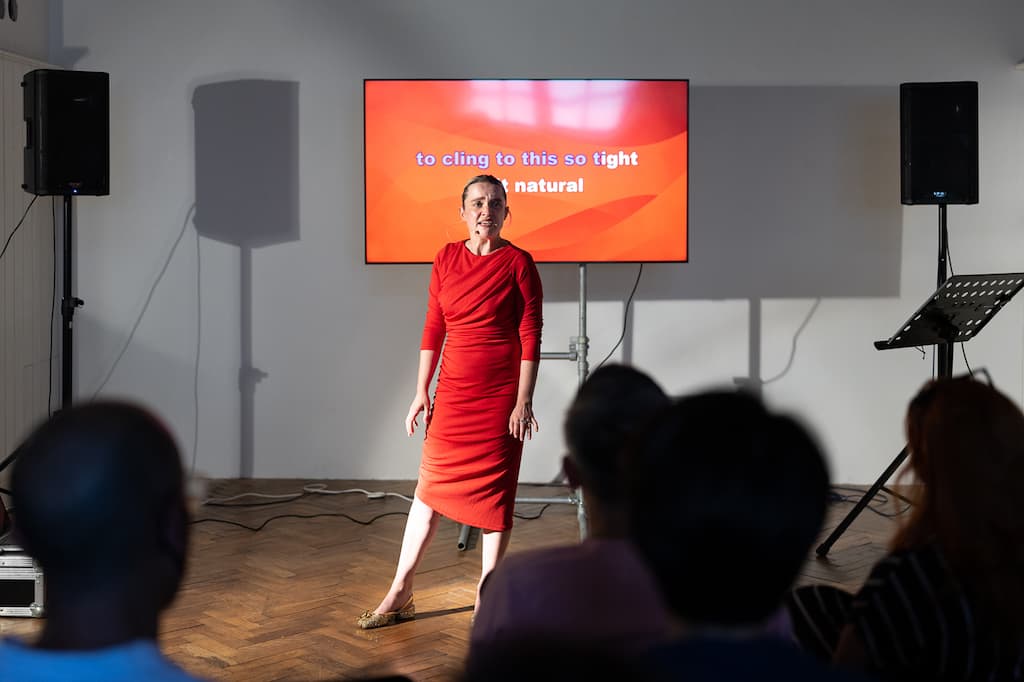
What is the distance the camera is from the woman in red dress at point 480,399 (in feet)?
11.9

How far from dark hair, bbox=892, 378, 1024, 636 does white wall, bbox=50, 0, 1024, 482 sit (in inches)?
170

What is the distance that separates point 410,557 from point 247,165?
3.04m

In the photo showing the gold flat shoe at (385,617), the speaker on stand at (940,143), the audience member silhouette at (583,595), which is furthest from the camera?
the speaker on stand at (940,143)

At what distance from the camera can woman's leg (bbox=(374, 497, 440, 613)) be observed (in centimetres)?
362

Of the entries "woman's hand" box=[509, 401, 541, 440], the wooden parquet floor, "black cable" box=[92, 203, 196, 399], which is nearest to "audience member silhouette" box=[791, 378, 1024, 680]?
the wooden parquet floor

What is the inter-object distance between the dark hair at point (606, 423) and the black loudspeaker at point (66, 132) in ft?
12.5

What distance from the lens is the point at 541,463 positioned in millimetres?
6023

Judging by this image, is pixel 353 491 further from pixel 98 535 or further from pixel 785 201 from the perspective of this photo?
pixel 98 535

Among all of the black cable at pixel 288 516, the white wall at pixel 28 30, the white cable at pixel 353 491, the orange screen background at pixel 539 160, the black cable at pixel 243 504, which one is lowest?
the black cable at pixel 288 516

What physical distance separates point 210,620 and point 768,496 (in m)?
3.01

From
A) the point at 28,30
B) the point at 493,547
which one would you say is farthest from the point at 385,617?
the point at 28,30

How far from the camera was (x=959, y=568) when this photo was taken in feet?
5.06

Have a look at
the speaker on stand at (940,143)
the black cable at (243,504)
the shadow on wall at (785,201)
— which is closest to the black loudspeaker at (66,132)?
the black cable at (243,504)

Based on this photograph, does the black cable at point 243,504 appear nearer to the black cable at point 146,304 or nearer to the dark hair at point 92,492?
the black cable at point 146,304
